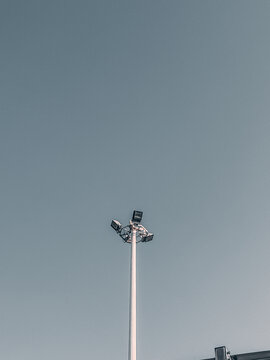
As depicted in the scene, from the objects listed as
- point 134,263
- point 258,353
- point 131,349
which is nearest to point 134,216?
point 134,263

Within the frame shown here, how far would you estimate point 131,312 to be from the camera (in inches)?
551

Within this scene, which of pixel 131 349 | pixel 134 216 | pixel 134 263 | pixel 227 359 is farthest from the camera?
pixel 134 216

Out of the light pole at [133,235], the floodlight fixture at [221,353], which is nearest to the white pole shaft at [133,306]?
the light pole at [133,235]

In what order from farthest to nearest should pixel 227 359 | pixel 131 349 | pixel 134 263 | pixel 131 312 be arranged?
pixel 134 263
pixel 131 312
pixel 131 349
pixel 227 359

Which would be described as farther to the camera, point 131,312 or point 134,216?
point 134,216

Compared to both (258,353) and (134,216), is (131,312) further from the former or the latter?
(258,353)

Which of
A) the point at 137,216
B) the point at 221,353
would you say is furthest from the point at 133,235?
the point at 221,353

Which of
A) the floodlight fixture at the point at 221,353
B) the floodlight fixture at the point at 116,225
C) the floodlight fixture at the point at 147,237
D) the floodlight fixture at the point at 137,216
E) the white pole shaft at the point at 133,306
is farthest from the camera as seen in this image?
the floodlight fixture at the point at 147,237

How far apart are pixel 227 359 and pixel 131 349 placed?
615 cm

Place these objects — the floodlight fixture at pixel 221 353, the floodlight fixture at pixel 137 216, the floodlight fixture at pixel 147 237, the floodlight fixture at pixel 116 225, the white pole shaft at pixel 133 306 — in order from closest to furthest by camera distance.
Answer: the floodlight fixture at pixel 221 353, the white pole shaft at pixel 133 306, the floodlight fixture at pixel 137 216, the floodlight fixture at pixel 116 225, the floodlight fixture at pixel 147 237

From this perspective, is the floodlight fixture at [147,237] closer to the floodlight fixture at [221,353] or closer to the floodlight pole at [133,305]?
the floodlight pole at [133,305]

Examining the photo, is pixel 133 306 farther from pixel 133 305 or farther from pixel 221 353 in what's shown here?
pixel 221 353

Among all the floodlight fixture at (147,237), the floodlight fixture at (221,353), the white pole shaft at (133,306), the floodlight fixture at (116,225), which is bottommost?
the floodlight fixture at (221,353)

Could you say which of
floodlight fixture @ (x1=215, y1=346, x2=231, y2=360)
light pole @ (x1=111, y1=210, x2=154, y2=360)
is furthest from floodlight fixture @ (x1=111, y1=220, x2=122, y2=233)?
floodlight fixture @ (x1=215, y1=346, x2=231, y2=360)
